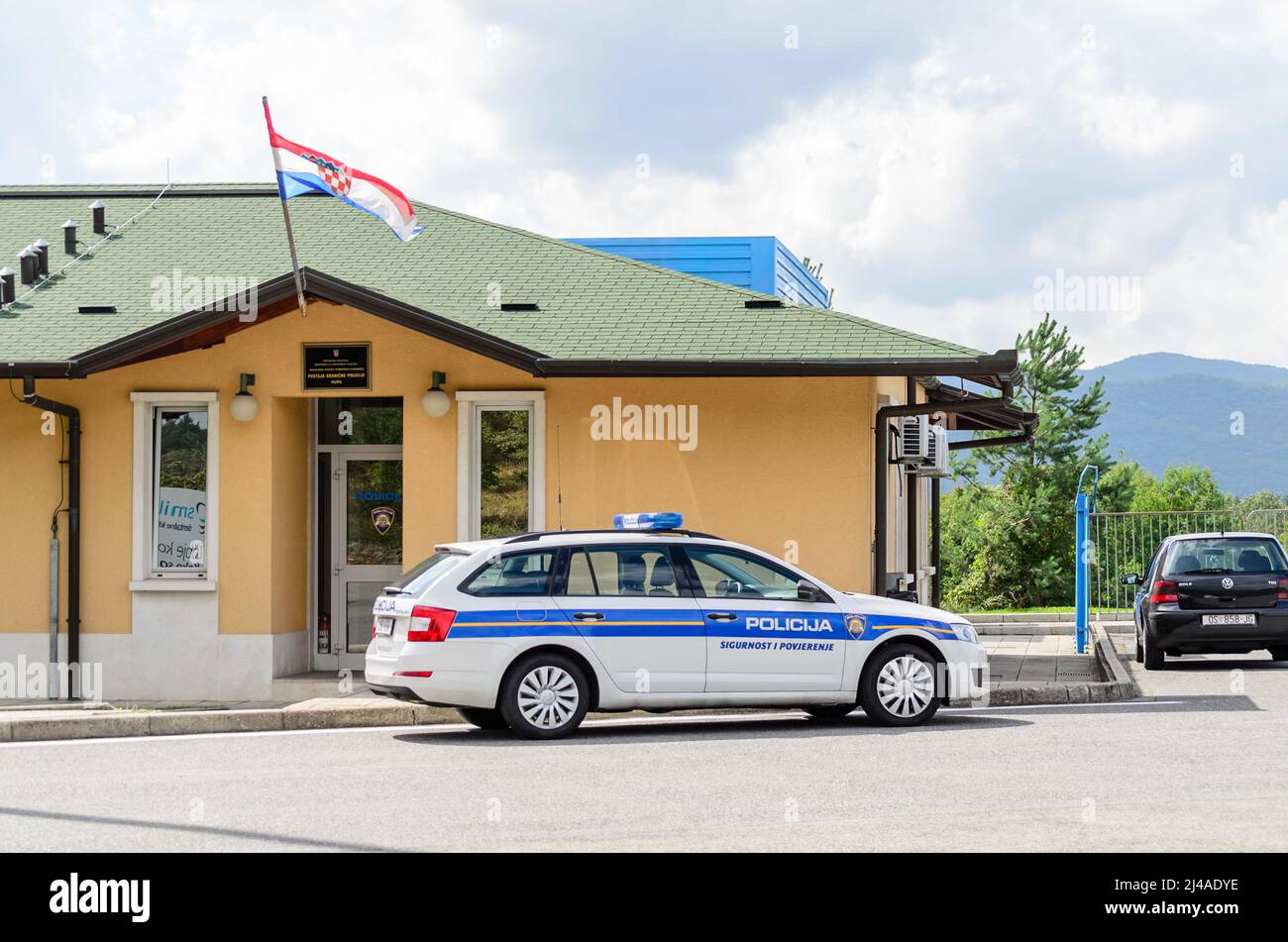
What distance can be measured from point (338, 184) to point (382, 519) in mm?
4019

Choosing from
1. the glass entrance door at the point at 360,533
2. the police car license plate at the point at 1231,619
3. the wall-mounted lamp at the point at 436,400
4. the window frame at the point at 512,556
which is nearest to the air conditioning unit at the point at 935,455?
the police car license plate at the point at 1231,619

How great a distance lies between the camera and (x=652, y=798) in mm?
9484

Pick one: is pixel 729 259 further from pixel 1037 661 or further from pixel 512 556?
pixel 512 556

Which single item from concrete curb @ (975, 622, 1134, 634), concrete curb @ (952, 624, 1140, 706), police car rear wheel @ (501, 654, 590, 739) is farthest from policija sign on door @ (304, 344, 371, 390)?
concrete curb @ (975, 622, 1134, 634)

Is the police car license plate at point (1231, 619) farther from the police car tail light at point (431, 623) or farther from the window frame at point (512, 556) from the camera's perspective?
the police car tail light at point (431, 623)

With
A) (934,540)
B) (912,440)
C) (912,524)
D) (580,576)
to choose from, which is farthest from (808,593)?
(934,540)

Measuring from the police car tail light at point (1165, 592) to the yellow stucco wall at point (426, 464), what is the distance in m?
4.16

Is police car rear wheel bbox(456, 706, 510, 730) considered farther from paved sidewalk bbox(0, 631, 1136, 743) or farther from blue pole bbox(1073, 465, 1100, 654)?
blue pole bbox(1073, 465, 1100, 654)

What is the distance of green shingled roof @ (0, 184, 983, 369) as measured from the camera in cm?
1723

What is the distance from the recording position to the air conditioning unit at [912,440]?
61.9 ft
